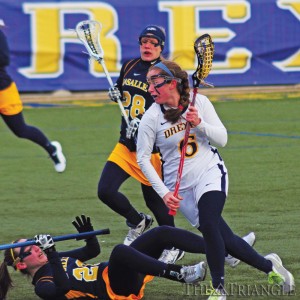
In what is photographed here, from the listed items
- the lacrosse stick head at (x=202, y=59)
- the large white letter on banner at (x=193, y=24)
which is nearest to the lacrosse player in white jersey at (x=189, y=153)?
the lacrosse stick head at (x=202, y=59)

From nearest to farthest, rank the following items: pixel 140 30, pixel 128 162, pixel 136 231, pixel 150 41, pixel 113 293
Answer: pixel 113 293 < pixel 150 41 < pixel 128 162 < pixel 136 231 < pixel 140 30

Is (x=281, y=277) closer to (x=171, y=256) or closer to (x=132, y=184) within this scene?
(x=171, y=256)

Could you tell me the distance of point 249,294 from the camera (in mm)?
8156

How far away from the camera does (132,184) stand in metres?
13.7

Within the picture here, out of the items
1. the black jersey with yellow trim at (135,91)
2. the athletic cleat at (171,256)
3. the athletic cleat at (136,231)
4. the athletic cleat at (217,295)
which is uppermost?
the black jersey with yellow trim at (135,91)

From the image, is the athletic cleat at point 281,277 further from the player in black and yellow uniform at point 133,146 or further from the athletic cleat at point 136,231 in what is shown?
the athletic cleat at point 136,231

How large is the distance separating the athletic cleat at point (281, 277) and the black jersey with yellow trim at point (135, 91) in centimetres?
214

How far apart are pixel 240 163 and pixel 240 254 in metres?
6.86

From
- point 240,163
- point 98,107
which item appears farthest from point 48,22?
point 240,163

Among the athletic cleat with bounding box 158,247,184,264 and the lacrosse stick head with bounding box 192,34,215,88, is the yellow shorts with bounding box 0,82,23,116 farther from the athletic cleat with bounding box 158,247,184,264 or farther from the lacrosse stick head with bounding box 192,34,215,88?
the lacrosse stick head with bounding box 192,34,215,88

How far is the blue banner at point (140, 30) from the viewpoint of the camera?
22.1m

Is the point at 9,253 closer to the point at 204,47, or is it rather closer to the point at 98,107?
the point at 204,47

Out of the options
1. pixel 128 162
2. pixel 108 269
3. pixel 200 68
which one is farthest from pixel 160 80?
pixel 128 162

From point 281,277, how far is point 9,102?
4.02 metres
